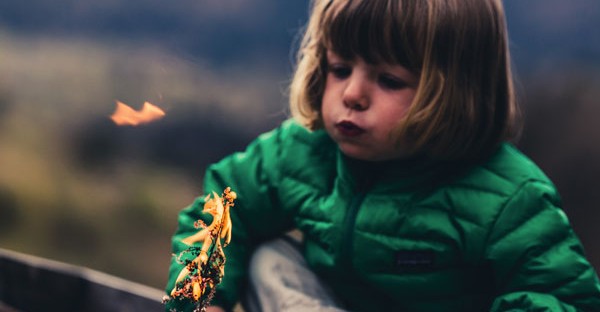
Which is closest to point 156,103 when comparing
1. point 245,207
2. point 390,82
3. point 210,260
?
point 245,207

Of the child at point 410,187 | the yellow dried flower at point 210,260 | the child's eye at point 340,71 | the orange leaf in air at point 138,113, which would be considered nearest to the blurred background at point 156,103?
the orange leaf in air at point 138,113

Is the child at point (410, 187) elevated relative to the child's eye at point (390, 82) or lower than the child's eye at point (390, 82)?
lower

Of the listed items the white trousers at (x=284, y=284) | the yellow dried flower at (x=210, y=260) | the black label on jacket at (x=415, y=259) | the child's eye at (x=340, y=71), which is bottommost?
the white trousers at (x=284, y=284)

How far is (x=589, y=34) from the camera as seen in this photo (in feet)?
5.04

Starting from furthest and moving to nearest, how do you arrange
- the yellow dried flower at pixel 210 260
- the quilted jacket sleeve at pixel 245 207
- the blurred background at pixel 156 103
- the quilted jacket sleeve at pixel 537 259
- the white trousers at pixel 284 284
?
the blurred background at pixel 156 103, the quilted jacket sleeve at pixel 245 207, the white trousers at pixel 284 284, the quilted jacket sleeve at pixel 537 259, the yellow dried flower at pixel 210 260

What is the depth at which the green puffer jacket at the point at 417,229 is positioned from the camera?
1228 millimetres

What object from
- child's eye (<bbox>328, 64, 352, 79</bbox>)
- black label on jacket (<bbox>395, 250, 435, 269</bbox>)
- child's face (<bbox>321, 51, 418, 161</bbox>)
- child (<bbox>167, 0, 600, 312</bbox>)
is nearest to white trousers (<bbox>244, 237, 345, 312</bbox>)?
child (<bbox>167, 0, 600, 312</bbox>)

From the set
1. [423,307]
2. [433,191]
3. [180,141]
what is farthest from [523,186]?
[180,141]

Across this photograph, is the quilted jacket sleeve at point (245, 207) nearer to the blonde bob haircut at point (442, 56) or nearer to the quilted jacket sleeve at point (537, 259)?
the blonde bob haircut at point (442, 56)

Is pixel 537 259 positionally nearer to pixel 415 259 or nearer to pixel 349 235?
pixel 415 259

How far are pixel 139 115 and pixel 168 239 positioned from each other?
2.62ft

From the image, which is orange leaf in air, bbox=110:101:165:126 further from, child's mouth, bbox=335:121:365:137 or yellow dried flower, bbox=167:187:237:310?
yellow dried flower, bbox=167:187:237:310

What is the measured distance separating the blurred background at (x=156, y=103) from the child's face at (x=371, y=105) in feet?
1.63

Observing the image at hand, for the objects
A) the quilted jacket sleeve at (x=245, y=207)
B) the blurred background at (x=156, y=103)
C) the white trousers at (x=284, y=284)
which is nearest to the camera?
the white trousers at (x=284, y=284)
